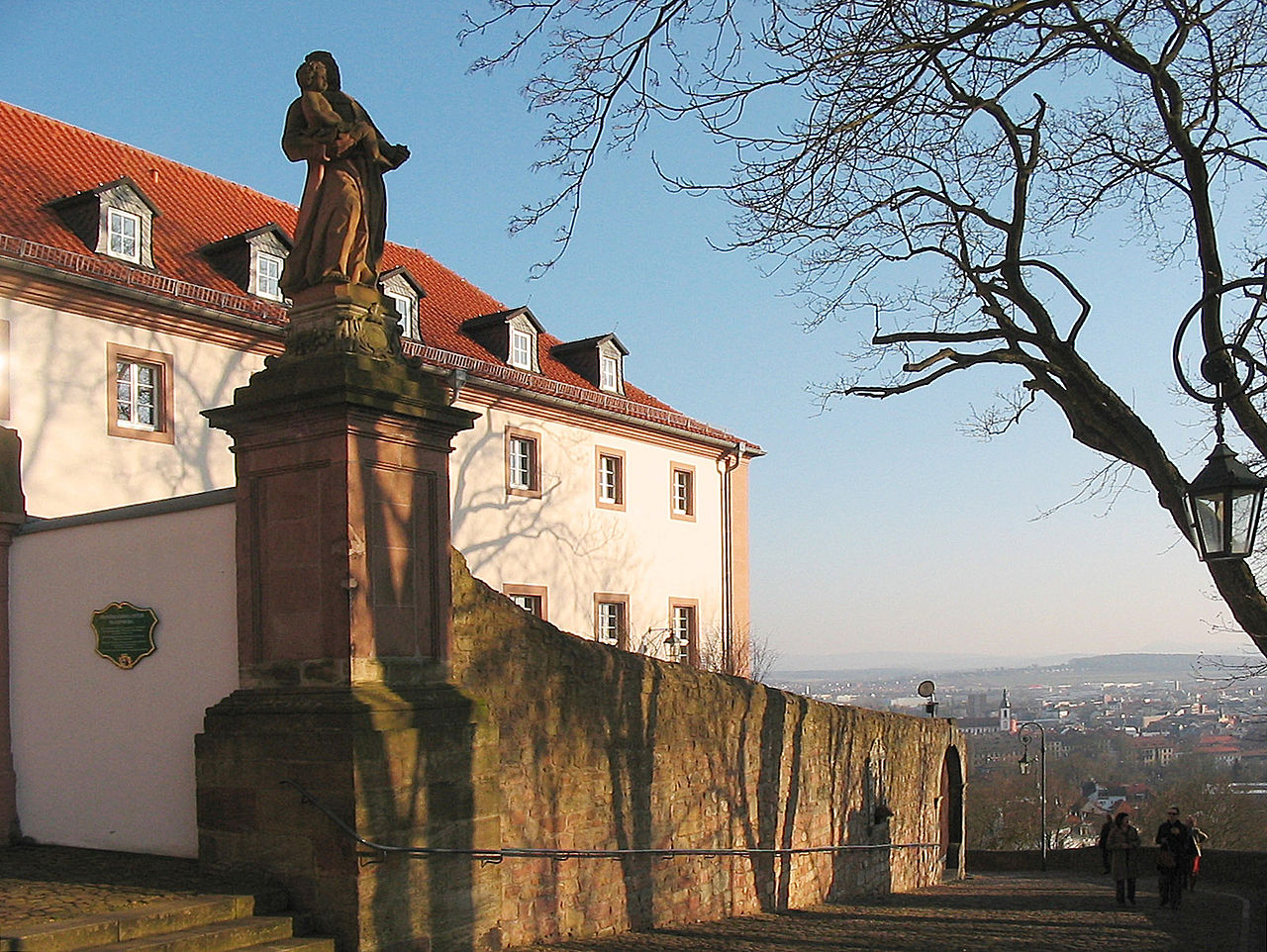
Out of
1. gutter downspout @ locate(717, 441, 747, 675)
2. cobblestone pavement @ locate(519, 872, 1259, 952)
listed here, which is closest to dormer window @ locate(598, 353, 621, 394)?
gutter downspout @ locate(717, 441, 747, 675)

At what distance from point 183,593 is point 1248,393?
6933 millimetres

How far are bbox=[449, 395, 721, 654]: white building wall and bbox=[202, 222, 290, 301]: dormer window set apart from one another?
463 cm

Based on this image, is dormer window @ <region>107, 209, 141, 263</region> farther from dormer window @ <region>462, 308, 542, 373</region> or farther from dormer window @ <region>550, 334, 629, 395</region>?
dormer window @ <region>550, 334, 629, 395</region>

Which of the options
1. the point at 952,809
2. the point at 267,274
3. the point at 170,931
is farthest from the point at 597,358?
the point at 170,931

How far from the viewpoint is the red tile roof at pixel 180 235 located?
1875cm

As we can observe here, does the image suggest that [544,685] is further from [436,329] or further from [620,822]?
[436,329]

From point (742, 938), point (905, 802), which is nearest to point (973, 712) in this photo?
point (905, 802)

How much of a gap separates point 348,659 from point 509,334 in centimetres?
2086

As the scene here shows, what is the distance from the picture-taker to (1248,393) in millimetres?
8234

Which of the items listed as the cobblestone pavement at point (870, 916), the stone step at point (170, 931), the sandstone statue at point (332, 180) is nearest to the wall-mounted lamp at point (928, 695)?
the cobblestone pavement at point (870, 916)

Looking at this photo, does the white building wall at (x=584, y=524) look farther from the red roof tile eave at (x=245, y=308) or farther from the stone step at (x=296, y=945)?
the stone step at (x=296, y=945)

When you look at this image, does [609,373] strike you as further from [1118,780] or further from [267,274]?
[1118,780]

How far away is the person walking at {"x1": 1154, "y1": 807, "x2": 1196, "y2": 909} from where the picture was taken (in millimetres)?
16281

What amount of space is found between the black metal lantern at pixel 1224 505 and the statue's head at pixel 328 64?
5575 millimetres
